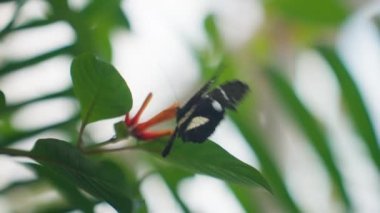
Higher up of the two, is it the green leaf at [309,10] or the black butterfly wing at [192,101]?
the black butterfly wing at [192,101]

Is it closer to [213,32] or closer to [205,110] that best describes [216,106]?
[205,110]

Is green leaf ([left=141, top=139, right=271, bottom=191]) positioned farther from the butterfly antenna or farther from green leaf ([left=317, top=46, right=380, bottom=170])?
green leaf ([left=317, top=46, right=380, bottom=170])

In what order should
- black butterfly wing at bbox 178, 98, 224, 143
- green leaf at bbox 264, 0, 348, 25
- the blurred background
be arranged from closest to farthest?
black butterfly wing at bbox 178, 98, 224, 143
the blurred background
green leaf at bbox 264, 0, 348, 25

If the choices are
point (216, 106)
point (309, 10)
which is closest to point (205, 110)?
point (216, 106)

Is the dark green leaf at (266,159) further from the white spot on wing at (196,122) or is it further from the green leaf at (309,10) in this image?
the white spot on wing at (196,122)

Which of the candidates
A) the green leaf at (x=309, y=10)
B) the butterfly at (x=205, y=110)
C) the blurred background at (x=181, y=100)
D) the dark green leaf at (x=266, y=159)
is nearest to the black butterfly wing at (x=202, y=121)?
the butterfly at (x=205, y=110)

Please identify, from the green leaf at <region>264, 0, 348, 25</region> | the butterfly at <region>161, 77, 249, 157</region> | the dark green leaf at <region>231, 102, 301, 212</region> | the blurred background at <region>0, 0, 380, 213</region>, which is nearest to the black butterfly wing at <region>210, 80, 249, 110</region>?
the butterfly at <region>161, 77, 249, 157</region>
